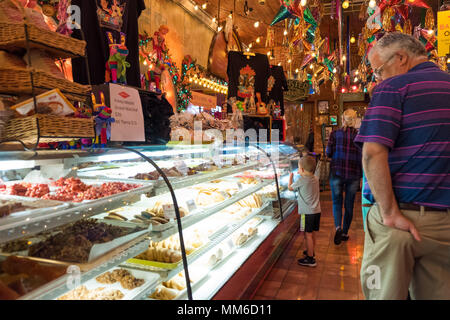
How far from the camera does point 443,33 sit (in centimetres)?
374

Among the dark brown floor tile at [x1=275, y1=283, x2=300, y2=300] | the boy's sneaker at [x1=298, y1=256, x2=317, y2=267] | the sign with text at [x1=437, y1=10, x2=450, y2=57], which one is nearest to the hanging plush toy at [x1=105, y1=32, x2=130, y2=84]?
the dark brown floor tile at [x1=275, y1=283, x2=300, y2=300]

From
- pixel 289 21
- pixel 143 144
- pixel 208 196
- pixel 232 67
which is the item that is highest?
pixel 289 21

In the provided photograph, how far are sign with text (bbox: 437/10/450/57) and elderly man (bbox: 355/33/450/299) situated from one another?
2470mm

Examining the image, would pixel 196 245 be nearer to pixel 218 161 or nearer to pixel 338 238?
pixel 218 161

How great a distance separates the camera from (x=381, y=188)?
171 cm

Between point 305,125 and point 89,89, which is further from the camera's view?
point 305,125

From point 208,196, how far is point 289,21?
163 inches

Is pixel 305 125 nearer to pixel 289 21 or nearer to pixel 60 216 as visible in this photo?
pixel 289 21

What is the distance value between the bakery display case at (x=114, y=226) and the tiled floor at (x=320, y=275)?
491 mm

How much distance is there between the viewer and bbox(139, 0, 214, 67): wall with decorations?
6.09 meters

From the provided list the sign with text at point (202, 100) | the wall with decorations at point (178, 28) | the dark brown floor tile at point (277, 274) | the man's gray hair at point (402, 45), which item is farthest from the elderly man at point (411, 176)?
the wall with decorations at point (178, 28)

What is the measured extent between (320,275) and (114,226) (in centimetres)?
266

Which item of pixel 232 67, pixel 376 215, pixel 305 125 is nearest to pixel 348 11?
pixel 232 67

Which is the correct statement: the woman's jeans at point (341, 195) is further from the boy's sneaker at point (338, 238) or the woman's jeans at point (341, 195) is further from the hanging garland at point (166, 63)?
the hanging garland at point (166, 63)
